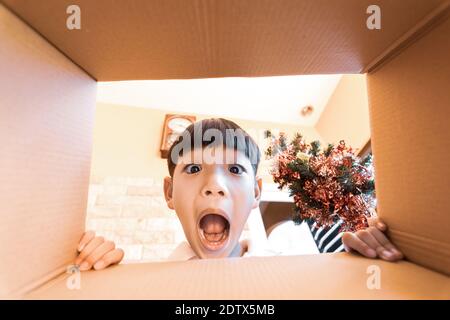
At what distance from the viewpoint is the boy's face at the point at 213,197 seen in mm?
620

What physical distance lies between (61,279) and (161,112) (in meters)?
1.88

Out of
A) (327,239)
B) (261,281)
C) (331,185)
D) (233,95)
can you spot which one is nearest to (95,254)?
(261,281)

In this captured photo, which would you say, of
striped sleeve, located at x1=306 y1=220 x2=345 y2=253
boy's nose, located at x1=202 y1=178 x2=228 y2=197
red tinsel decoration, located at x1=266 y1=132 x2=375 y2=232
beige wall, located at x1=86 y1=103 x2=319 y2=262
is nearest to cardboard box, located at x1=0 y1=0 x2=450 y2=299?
boy's nose, located at x1=202 y1=178 x2=228 y2=197

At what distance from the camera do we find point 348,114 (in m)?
1.89

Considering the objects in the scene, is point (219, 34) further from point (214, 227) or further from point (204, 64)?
point (214, 227)

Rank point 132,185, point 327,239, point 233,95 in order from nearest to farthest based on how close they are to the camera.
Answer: point 327,239, point 132,185, point 233,95

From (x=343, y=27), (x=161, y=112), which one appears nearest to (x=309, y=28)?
(x=343, y=27)

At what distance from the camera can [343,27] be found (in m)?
0.34

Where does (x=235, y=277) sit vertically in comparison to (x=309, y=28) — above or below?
below

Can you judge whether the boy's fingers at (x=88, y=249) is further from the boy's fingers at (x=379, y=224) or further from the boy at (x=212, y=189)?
the boy's fingers at (x=379, y=224)

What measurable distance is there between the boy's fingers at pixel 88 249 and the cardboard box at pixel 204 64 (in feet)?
0.05

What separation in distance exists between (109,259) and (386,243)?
43 cm

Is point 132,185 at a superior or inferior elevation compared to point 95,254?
superior

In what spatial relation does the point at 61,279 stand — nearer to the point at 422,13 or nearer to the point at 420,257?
the point at 420,257
